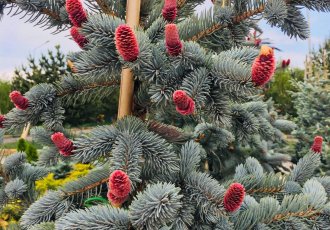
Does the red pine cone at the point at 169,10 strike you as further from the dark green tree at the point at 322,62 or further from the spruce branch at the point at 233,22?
the dark green tree at the point at 322,62

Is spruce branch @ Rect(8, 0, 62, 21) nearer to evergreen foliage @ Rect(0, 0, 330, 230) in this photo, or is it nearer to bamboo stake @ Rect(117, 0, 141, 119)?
evergreen foliage @ Rect(0, 0, 330, 230)

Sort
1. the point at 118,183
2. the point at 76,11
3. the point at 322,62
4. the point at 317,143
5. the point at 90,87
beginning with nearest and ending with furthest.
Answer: the point at 118,183
the point at 76,11
the point at 90,87
the point at 317,143
the point at 322,62

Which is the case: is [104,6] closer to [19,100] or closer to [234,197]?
[19,100]

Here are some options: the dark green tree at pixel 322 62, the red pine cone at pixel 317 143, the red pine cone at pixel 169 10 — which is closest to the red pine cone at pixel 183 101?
the red pine cone at pixel 169 10

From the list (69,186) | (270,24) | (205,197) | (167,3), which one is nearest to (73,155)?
(69,186)

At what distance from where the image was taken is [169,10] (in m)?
1.16

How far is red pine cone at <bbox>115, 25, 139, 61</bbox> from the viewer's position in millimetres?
939

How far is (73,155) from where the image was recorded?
1.19 meters

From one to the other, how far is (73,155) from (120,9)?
517 millimetres

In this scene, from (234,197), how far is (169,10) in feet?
1.73

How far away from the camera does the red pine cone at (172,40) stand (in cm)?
97

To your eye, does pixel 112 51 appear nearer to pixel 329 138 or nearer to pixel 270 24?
pixel 270 24

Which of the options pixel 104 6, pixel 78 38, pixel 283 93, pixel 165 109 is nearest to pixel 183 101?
pixel 165 109

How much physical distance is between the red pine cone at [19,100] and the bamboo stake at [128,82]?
0.27 m
